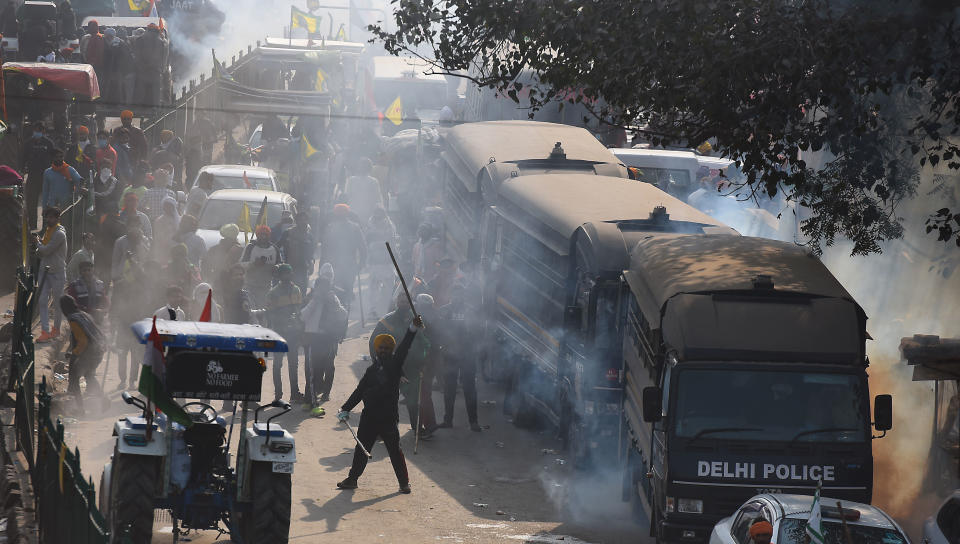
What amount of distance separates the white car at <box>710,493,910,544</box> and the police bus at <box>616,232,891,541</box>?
1294mm

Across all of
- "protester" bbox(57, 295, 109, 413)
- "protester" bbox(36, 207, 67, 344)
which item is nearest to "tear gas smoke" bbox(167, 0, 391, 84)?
"protester" bbox(36, 207, 67, 344)

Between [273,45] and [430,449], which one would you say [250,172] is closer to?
[430,449]

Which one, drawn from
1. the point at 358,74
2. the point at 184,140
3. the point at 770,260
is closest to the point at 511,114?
the point at 184,140

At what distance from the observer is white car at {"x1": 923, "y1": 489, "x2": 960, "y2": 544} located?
33.4ft

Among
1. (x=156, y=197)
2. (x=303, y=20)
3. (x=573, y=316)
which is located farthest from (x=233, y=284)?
(x=303, y=20)

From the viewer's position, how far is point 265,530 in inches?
401

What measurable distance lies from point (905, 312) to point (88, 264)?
1064cm

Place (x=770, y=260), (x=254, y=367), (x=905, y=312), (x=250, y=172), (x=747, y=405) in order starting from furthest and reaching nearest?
1. (x=250, y=172)
2. (x=905, y=312)
3. (x=770, y=260)
4. (x=747, y=405)
5. (x=254, y=367)

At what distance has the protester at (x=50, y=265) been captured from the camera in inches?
677

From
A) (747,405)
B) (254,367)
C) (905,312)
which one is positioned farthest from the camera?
(905,312)

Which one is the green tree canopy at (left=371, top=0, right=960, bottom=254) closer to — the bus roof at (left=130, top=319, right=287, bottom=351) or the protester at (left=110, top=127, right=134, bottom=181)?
the bus roof at (left=130, top=319, right=287, bottom=351)

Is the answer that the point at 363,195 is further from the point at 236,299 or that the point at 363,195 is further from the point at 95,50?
the point at 236,299

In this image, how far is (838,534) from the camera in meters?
9.02

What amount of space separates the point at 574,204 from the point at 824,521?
7.61 m
